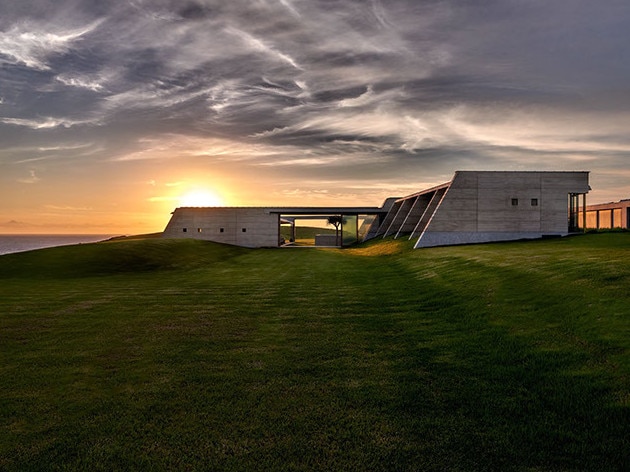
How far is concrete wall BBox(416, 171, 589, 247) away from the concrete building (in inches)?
184

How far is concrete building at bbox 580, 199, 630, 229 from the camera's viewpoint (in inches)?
1791

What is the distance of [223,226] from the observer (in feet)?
180

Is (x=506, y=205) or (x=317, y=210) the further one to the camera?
(x=317, y=210)

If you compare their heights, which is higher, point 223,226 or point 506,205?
point 506,205

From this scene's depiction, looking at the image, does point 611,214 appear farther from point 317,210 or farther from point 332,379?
point 332,379

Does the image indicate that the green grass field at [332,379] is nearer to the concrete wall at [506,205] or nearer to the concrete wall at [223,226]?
the concrete wall at [506,205]

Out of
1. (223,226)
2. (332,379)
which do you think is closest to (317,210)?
(223,226)

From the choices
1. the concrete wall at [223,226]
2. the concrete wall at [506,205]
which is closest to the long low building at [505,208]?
the concrete wall at [506,205]

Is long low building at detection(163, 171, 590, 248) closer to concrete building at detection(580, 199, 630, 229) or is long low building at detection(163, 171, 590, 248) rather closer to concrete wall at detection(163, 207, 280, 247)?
concrete building at detection(580, 199, 630, 229)

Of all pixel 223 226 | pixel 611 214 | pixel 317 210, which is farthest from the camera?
pixel 223 226

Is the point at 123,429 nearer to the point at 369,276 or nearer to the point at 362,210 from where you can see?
the point at 369,276

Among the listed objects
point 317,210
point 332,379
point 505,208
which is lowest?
point 332,379

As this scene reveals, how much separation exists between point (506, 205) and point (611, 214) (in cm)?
2217

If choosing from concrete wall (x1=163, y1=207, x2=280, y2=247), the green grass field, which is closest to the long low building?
the green grass field
